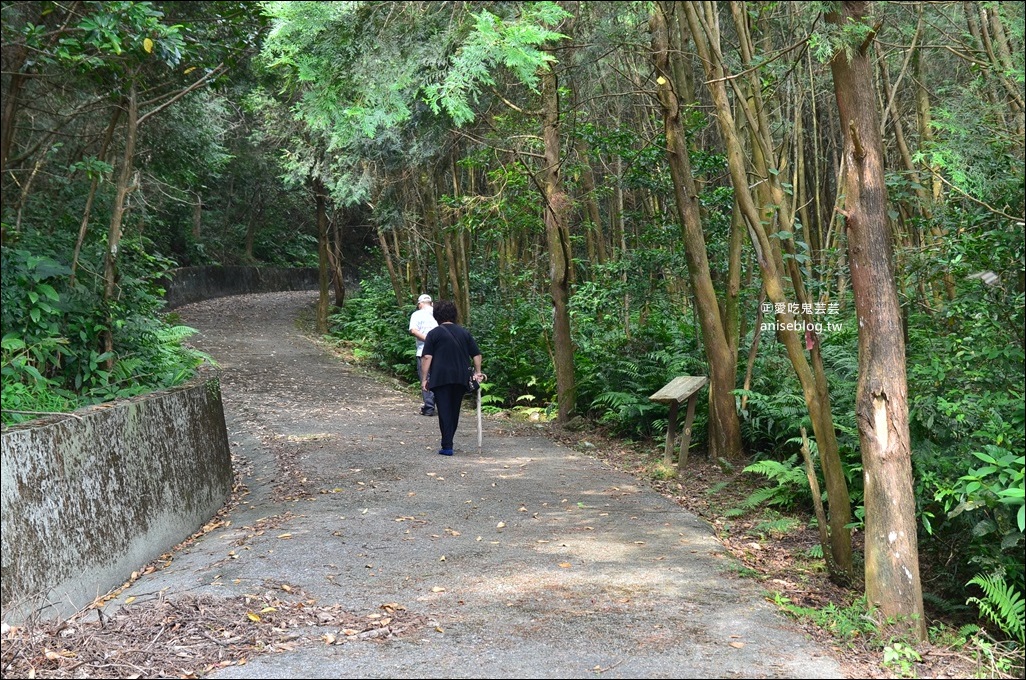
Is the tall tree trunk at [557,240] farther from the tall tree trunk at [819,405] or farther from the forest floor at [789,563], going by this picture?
the tall tree trunk at [819,405]

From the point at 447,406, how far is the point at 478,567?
13.9 feet

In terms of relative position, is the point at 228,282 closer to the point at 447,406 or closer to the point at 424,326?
the point at 424,326

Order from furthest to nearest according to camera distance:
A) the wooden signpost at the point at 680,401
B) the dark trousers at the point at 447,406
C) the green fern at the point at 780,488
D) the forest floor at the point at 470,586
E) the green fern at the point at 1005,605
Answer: the dark trousers at the point at 447,406 → the wooden signpost at the point at 680,401 → the green fern at the point at 780,488 → the green fern at the point at 1005,605 → the forest floor at the point at 470,586

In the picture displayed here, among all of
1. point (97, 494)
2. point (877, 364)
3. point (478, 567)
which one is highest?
point (877, 364)

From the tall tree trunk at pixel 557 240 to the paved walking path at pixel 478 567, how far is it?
1758 mm

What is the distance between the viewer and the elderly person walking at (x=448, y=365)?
1041cm

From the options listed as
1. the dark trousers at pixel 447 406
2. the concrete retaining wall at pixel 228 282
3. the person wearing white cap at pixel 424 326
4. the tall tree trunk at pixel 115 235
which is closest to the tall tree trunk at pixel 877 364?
the dark trousers at pixel 447 406

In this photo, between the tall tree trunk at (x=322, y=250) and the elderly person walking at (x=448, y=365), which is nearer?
the elderly person walking at (x=448, y=365)

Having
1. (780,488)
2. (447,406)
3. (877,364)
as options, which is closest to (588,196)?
(447,406)

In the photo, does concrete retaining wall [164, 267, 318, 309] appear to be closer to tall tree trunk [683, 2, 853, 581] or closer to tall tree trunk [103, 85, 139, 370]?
A: tall tree trunk [103, 85, 139, 370]

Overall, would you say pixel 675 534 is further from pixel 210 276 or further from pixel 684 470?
pixel 210 276

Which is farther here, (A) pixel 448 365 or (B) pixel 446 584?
(A) pixel 448 365

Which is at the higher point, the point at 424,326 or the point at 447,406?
the point at 424,326

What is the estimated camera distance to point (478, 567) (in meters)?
6.48
